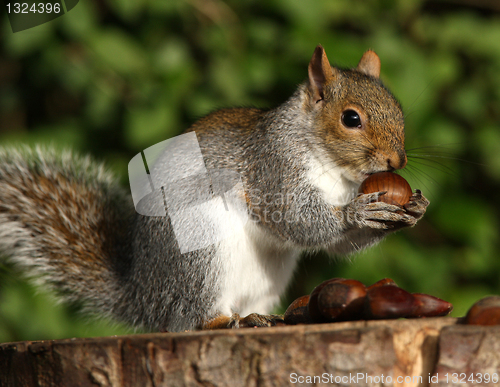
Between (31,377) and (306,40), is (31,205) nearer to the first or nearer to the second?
(31,377)

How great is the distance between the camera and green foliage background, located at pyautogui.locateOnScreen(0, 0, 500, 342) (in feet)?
5.07

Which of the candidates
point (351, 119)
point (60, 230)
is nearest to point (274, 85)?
point (351, 119)

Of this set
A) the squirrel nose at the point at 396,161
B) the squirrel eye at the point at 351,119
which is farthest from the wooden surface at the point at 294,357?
the squirrel eye at the point at 351,119

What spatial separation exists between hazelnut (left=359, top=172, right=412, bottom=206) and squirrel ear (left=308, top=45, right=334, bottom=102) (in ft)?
0.92

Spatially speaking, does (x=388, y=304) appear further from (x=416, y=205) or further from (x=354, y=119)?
(x=354, y=119)

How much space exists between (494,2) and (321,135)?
4.68 feet

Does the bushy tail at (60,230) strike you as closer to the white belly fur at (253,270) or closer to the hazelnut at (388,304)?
the white belly fur at (253,270)

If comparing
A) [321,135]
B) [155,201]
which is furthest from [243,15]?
[155,201]

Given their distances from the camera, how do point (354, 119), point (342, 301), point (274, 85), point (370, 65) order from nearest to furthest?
point (342, 301), point (354, 119), point (370, 65), point (274, 85)

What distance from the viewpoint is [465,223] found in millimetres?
1729

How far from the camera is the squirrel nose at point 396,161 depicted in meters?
1.07

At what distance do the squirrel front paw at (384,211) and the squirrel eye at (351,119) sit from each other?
0.18m

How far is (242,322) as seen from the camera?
1.05m

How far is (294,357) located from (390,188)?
498 mm
